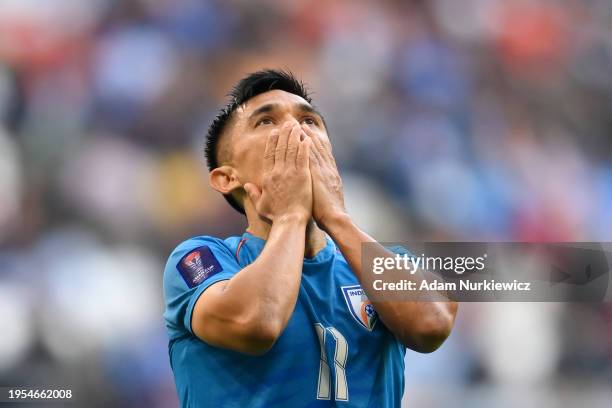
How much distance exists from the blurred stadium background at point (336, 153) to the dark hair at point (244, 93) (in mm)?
1631

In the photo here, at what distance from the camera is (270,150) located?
2.13 metres

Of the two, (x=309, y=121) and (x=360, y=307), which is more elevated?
(x=309, y=121)

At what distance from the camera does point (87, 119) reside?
14.4 feet

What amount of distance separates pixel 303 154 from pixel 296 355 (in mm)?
579

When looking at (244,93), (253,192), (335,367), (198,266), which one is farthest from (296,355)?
(244,93)

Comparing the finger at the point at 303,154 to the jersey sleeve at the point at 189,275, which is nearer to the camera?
the jersey sleeve at the point at 189,275

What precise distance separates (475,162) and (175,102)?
1943 millimetres

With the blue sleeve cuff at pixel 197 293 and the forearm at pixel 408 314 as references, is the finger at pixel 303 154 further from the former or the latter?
the blue sleeve cuff at pixel 197 293

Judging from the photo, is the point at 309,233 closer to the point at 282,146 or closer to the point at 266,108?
the point at 282,146

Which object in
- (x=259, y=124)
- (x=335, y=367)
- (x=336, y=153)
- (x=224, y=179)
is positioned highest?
(x=336, y=153)

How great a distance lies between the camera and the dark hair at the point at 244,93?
2.39 meters

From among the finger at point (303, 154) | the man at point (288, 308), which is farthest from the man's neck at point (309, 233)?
the finger at point (303, 154)

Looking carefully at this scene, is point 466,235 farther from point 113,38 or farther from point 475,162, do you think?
point 113,38

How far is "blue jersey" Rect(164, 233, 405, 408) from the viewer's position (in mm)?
1826
